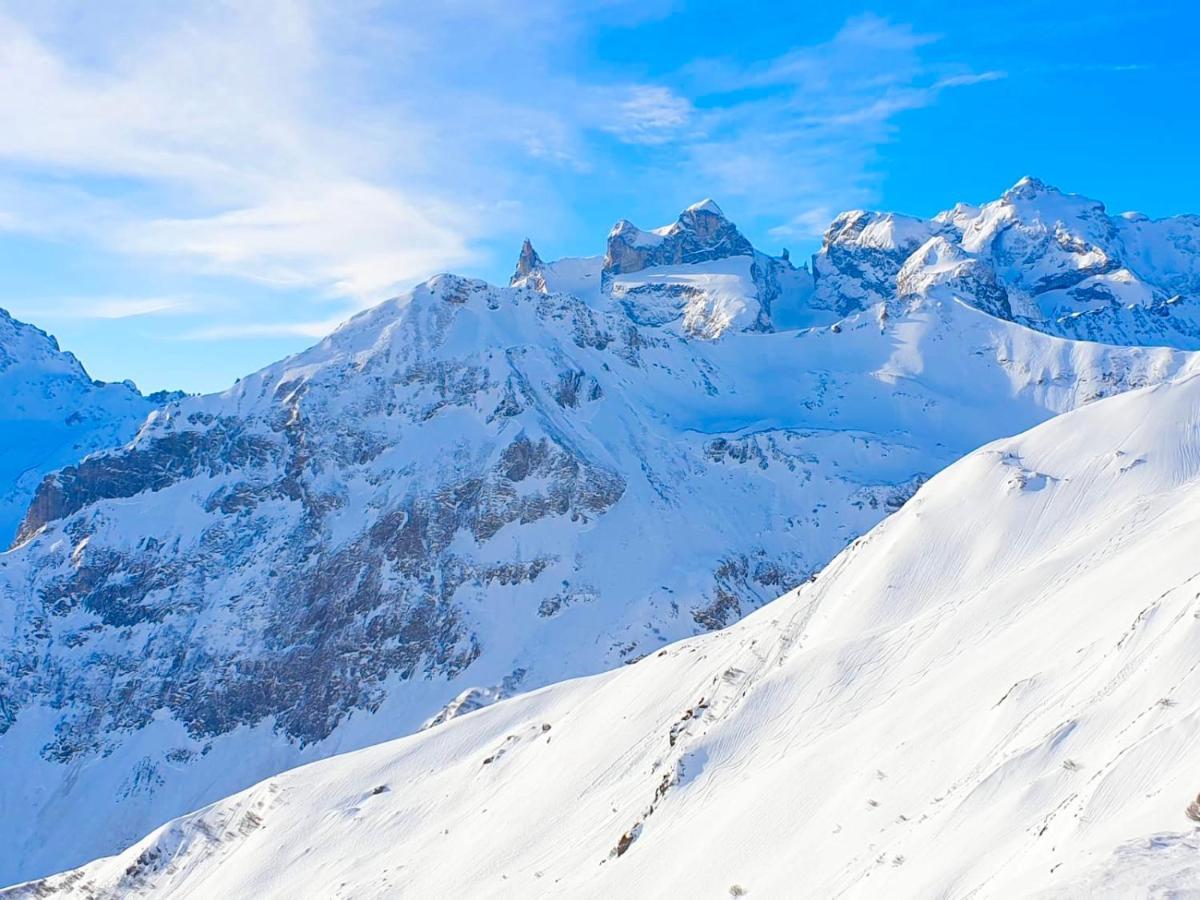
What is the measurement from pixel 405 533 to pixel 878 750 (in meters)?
90.4

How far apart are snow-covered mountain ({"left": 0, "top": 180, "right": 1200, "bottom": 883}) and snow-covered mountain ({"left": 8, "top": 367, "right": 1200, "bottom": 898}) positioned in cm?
3535

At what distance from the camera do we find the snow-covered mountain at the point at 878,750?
24922 millimetres

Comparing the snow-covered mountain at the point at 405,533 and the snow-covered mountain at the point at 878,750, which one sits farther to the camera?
the snow-covered mountain at the point at 405,533

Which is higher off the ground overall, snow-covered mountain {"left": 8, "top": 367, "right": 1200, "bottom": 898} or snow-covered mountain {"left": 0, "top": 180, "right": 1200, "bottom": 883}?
snow-covered mountain {"left": 0, "top": 180, "right": 1200, "bottom": 883}

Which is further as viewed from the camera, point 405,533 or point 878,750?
point 405,533

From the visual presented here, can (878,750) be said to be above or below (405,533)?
below

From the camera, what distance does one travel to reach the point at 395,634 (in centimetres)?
11050

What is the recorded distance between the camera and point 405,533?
392 ft

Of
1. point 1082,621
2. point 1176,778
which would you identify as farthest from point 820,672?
point 1176,778

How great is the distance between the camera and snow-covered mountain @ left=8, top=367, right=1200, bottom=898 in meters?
24.9

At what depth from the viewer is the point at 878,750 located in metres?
35.5

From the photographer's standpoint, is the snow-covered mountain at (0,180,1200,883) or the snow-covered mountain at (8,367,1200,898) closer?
the snow-covered mountain at (8,367,1200,898)

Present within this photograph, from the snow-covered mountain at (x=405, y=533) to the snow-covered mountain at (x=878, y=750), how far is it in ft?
116

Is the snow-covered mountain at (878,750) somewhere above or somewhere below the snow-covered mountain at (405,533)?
below
